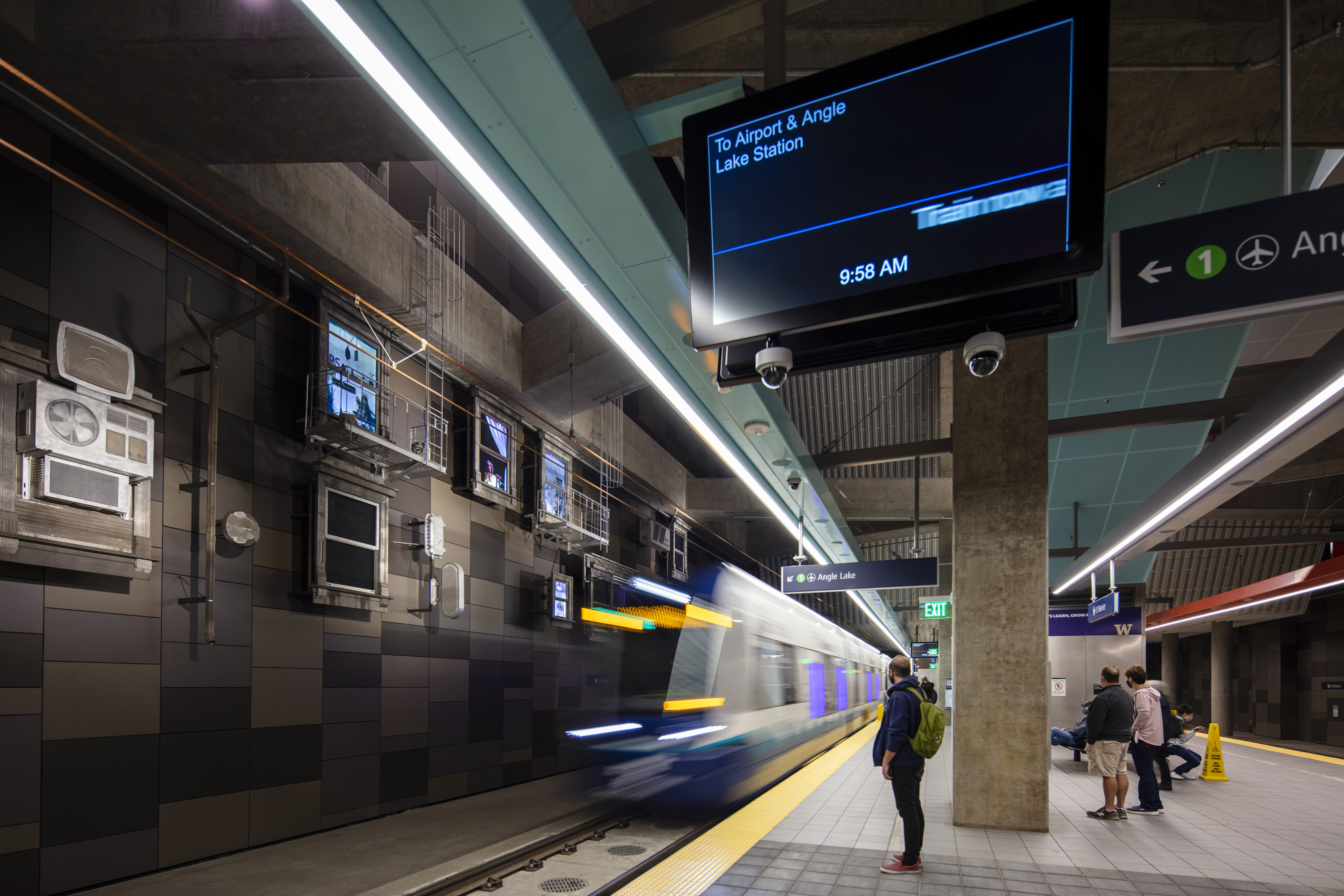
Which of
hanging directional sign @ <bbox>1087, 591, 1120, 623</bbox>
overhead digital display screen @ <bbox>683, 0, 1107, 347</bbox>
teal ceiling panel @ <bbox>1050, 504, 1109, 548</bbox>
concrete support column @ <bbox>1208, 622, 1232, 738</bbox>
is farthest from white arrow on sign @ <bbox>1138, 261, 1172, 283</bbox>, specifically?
concrete support column @ <bbox>1208, 622, 1232, 738</bbox>

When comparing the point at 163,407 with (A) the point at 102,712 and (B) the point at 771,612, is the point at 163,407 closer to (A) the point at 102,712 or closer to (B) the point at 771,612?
(A) the point at 102,712

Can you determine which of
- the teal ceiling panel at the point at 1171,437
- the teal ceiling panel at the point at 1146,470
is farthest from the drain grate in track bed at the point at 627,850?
the teal ceiling panel at the point at 1146,470

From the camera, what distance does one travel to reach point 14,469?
→ 5.26 metres

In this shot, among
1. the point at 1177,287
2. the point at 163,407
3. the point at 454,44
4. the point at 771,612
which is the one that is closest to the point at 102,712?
the point at 163,407

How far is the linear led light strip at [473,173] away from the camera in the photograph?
2.58 m

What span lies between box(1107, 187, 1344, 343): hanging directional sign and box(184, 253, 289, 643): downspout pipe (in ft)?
22.3

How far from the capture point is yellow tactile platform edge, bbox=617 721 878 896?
5219 millimetres

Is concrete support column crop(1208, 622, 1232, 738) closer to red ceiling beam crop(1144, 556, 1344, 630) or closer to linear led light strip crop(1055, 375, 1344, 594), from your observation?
red ceiling beam crop(1144, 556, 1344, 630)

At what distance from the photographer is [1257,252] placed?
270 centimetres

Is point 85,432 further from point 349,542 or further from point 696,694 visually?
point 696,694

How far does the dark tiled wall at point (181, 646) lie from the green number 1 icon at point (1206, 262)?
6211mm

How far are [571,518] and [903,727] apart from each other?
8.51 m

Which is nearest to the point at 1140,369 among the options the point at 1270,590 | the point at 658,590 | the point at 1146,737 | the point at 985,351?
the point at 1146,737

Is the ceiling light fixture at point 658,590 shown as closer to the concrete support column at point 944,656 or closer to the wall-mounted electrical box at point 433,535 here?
the wall-mounted electrical box at point 433,535
